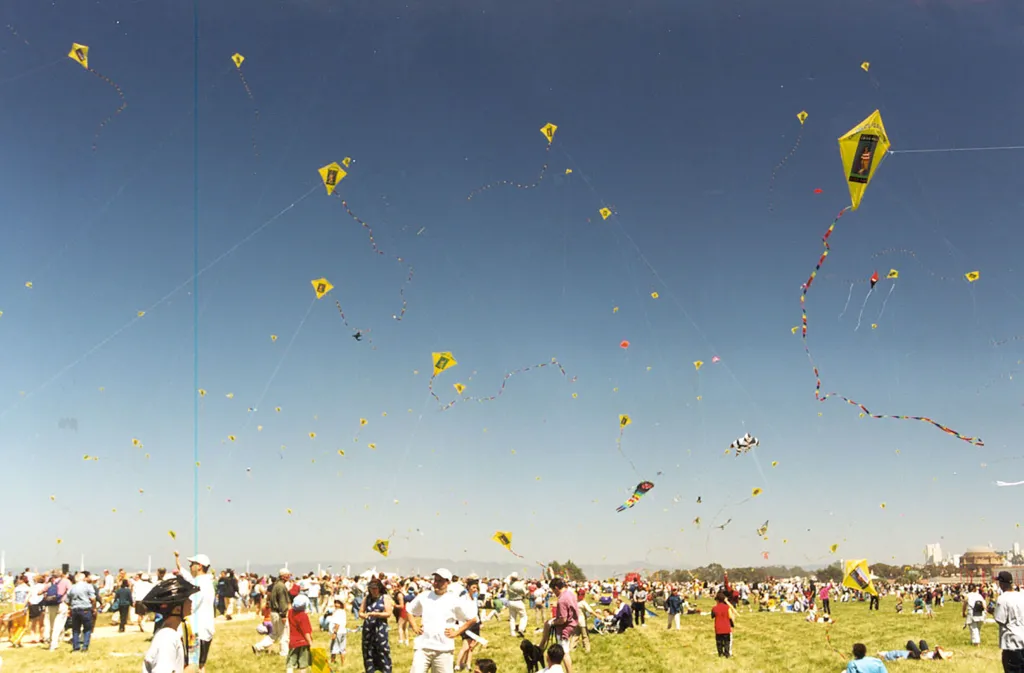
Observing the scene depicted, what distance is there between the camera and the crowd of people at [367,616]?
872cm

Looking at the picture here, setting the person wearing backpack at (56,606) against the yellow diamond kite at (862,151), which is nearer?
the yellow diamond kite at (862,151)

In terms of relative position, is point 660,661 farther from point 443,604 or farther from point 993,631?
point 993,631

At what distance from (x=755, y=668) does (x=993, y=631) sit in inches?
485

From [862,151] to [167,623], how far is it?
12021 mm

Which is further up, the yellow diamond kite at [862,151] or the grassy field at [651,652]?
the yellow diamond kite at [862,151]

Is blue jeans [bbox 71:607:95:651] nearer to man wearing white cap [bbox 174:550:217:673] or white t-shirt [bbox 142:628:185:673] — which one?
man wearing white cap [bbox 174:550:217:673]

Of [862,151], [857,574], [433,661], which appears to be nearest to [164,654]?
[433,661]

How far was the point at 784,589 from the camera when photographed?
46.8 metres

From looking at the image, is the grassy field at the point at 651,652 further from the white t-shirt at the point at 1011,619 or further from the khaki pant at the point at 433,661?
the white t-shirt at the point at 1011,619

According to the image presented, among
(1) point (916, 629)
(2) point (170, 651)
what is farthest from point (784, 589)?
(2) point (170, 651)

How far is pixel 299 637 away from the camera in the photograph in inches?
477

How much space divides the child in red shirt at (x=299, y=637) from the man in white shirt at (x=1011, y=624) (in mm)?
9310

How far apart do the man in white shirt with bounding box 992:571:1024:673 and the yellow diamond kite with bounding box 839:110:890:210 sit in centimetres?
612

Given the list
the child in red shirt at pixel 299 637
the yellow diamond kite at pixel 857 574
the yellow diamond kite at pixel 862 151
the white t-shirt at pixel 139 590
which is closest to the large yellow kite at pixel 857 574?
the yellow diamond kite at pixel 857 574
